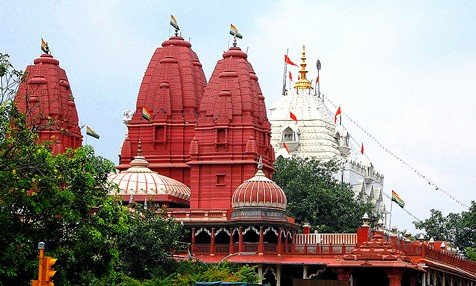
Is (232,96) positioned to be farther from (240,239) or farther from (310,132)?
(310,132)

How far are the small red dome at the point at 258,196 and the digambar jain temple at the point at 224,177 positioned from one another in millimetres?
51

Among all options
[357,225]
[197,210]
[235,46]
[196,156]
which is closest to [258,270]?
[197,210]

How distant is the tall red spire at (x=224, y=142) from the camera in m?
77.8

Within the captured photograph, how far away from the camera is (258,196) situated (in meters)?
70.8

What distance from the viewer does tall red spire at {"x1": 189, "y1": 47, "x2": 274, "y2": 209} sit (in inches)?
3061

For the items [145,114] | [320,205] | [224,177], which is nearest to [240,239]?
[224,177]

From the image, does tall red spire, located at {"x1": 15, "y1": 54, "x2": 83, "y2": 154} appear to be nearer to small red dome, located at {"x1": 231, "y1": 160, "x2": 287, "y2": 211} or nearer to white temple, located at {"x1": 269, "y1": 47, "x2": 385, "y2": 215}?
small red dome, located at {"x1": 231, "y1": 160, "x2": 287, "y2": 211}

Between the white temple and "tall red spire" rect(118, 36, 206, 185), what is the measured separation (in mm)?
29975

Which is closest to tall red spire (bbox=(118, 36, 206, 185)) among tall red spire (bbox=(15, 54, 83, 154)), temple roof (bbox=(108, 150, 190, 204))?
tall red spire (bbox=(15, 54, 83, 154))

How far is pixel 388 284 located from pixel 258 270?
6787 millimetres

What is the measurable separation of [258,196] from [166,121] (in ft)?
47.0

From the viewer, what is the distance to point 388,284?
220 ft

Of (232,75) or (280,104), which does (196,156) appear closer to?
(232,75)

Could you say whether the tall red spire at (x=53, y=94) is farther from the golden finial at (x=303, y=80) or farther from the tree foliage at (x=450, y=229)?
the golden finial at (x=303, y=80)
